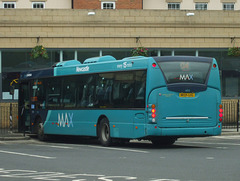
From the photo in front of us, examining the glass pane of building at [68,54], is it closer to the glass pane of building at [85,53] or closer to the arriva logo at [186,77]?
the glass pane of building at [85,53]

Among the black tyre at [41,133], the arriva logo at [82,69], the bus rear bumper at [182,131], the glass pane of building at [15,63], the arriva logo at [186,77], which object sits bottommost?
the black tyre at [41,133]

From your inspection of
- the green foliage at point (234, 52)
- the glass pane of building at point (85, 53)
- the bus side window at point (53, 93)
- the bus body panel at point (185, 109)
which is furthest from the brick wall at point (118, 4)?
the bus body panel at point (185, 109)

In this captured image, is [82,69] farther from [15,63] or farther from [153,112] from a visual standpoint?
[15,63]

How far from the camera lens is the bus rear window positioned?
1877 centimetres

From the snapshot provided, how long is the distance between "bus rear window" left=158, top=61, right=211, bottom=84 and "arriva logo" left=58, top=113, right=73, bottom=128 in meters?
5.17

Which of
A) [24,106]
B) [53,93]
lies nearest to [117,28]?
[24,106]

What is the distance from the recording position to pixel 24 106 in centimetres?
2645

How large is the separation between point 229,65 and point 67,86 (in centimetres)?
1246

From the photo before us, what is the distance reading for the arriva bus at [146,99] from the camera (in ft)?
61.1

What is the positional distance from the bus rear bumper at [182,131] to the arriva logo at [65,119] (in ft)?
16.3

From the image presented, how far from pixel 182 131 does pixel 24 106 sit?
386 inches

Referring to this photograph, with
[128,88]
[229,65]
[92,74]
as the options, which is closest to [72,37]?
[229,65]

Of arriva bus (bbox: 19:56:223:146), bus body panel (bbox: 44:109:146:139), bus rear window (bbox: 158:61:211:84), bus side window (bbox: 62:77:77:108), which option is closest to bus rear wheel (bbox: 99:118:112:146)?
arriva bus (bbox: 19:56:223:146)

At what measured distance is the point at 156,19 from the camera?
32000mm
